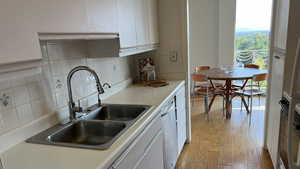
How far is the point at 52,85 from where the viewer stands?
153cm

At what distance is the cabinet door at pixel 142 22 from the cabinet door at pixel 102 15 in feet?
1.62

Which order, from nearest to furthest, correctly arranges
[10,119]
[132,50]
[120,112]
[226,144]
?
[10,119] < [120,112] < [132,50] < [226,144]

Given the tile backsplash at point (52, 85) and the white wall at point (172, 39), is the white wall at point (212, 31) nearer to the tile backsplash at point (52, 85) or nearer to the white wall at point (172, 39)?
the white wall at point (172, 39)

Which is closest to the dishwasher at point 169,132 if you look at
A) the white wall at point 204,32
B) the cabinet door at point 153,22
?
the cabinet door at point 153,22

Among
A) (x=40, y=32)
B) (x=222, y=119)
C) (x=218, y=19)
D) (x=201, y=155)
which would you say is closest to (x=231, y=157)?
(x=201, y=155)

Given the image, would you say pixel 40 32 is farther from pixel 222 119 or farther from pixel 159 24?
pixel 222 119

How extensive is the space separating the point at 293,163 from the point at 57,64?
5.89 feet

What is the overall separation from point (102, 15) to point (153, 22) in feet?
3.89

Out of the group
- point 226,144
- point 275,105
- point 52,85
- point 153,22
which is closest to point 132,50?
point 153,22

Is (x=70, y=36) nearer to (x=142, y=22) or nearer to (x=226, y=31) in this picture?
(x=142, y=22)

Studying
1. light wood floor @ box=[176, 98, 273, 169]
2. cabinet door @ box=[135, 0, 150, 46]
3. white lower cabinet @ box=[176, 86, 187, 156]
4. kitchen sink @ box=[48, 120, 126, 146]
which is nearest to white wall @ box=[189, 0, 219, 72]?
light wood floor @ box=[176, 98, 273, 169]

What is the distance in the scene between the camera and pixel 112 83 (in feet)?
7.65

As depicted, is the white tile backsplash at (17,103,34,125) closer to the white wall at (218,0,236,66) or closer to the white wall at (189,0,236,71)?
the white wall at (189,0,236,71)

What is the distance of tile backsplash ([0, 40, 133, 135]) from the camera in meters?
1.24
